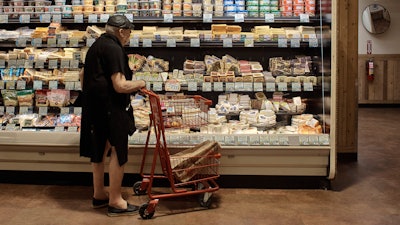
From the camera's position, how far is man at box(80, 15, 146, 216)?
3963 mm

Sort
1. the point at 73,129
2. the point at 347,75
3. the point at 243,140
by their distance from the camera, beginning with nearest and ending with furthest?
the point at 243,140 < the point at 73,129 < the point at 347,75

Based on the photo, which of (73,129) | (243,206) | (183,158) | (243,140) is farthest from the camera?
(73,129)

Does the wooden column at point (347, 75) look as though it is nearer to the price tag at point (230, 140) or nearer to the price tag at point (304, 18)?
the price tag at point (304, 18)

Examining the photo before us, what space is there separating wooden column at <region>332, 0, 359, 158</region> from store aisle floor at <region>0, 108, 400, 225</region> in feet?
2.60

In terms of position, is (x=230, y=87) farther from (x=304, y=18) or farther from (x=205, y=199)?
(x=205, y=199)

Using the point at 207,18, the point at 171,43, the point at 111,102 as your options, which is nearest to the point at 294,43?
the point at 207,18

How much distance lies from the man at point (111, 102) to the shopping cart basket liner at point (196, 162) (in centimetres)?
44

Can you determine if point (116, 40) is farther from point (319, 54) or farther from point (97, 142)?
point (319, 54)

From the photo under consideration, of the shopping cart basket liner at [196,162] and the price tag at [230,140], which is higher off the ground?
the price tag at [230,140]

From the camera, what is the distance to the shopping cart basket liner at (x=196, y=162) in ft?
13.6

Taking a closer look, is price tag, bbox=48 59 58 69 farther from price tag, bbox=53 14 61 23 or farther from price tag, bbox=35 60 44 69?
price tag, bbox=53 14 61 23

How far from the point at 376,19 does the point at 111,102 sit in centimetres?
961

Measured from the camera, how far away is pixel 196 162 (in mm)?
4184

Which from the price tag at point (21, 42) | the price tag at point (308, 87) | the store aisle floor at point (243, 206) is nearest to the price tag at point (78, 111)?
the store aisle floor at point (243, 206)
